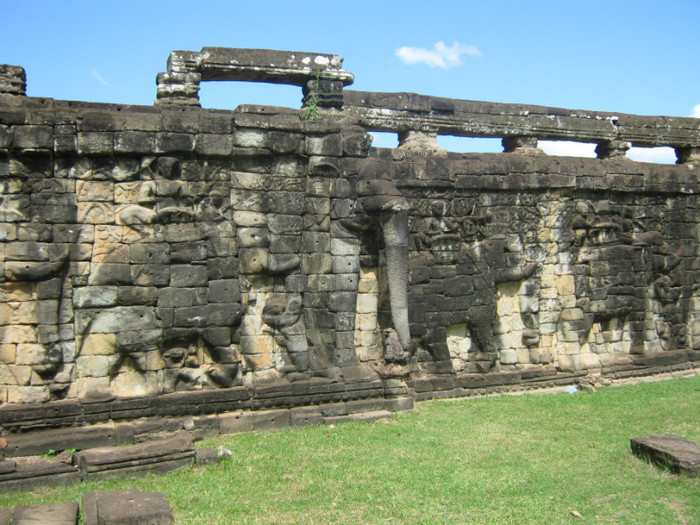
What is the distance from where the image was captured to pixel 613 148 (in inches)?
531

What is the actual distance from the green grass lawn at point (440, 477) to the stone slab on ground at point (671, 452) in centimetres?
12

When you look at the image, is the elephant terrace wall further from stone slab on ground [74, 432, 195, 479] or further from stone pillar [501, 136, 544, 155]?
stone slab on ground [74, 432, 195, 479]

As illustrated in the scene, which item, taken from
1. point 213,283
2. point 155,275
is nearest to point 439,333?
point 213,283

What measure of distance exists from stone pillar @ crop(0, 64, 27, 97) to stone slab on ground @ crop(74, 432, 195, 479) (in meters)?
4.47

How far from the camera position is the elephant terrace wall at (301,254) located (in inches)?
326

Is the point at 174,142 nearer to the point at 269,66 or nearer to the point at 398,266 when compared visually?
the point at 269,66

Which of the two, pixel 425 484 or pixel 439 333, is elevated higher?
pixel 439 333

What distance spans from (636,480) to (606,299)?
18.7 ft

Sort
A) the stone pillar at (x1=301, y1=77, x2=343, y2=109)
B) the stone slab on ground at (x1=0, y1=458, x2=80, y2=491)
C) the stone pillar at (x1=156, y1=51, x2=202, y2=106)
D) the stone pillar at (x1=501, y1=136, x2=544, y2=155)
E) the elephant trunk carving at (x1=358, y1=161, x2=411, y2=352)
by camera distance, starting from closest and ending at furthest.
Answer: the stone slab on ground at (x1=0, y1=458, x2=80, y2=491)
the elephant trunk carving at (x1=358, y1=161, x2=411, y2=352)
the stone pillar at (x1=156, y1=51, x2=202, y2=106)
the stone pillar at (x1=301, y1=77, x2=343, y2=109)
the stone pillar at (x1=501, y1=136, x2=544, y2=155)

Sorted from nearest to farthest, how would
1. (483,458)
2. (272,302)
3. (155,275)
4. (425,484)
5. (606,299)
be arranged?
(425,484) < (483,458) < (155,275) < (272,302) < (606,299)

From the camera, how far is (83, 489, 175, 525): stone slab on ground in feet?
18.5

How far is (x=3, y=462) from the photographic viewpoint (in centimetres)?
733

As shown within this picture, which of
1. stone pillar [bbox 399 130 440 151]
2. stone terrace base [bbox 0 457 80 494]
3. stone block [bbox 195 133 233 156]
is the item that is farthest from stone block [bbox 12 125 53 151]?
stone pillar [bbox 399 130 440 151]

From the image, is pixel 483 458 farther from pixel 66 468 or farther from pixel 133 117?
pixel 133 117
